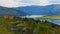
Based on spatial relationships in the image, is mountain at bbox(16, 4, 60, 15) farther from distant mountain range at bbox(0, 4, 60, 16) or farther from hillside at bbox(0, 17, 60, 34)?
hillside at bbox(0, 17, 60, 34)

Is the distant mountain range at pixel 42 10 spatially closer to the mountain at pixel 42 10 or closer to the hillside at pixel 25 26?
the mountain at pixel 42 10

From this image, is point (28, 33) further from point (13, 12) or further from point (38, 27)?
point (13, 12)

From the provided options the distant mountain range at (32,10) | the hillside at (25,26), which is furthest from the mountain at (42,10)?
the hillside at (25,26)

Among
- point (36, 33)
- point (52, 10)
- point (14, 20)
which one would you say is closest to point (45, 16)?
point (52, 10)

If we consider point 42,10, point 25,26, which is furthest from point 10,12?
point 42,10

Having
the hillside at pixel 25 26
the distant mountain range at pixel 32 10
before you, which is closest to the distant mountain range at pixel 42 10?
the distant mountain range at pixel 32 10

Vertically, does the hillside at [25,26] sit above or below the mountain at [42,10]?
below

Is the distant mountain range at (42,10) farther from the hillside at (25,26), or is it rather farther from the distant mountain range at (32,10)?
the hillside at (25,26)

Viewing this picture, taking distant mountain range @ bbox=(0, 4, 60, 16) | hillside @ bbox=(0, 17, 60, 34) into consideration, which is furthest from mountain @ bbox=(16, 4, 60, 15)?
hillside @ bbox=(0, 17, 60, 34)

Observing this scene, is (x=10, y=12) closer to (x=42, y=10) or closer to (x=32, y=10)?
(x=32, y=10)
